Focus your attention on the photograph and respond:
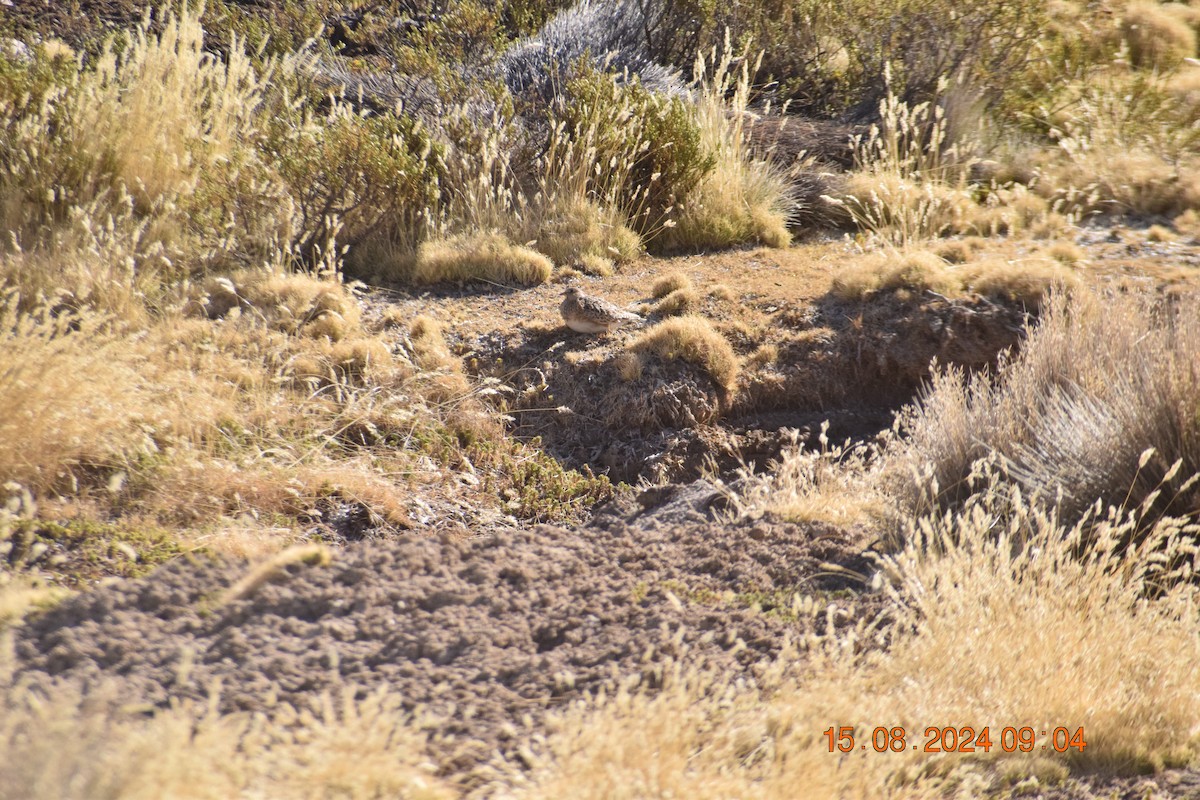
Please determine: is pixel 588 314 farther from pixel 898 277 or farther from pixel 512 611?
pixel 512 611

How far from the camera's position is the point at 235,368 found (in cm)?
445

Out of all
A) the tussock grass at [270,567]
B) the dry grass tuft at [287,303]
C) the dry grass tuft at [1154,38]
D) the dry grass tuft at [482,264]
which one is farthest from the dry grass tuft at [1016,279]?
the dry grass tuft at [1154,38]

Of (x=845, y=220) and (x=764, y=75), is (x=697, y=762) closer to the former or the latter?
(x=845, y=220)

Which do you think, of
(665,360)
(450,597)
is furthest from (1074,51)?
(450,597)

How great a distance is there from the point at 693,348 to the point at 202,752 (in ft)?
12.3

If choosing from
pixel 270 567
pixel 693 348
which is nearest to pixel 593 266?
pixel 693 348

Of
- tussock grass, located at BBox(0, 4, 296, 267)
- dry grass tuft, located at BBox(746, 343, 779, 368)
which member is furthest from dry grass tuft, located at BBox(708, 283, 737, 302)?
tussock grass, located at BBox(0, 4, 296, 267)

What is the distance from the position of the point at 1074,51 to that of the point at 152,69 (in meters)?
8.33

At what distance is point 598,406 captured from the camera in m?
5.11

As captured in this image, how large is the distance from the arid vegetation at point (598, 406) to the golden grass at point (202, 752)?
0.01m

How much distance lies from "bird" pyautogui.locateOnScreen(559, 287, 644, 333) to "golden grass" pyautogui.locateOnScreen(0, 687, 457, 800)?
3438mm

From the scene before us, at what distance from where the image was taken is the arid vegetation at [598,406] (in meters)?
2.31

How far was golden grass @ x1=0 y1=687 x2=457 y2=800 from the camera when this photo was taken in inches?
66.5

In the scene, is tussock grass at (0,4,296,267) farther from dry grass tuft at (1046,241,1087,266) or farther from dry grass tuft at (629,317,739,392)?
dry grass tuft at (1046,241,1087,266)
